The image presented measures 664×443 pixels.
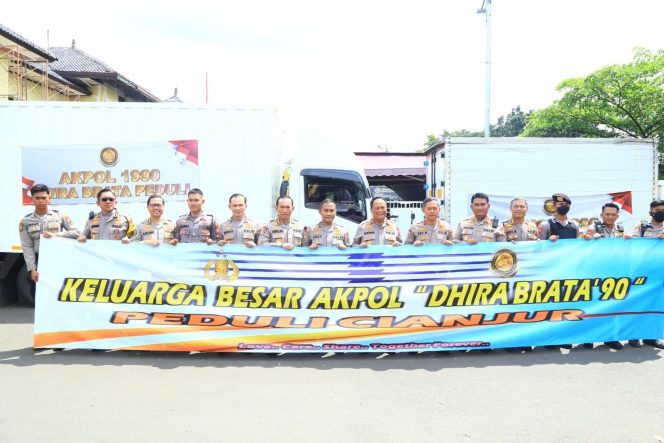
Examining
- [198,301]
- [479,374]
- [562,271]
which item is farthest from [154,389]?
[562,271]

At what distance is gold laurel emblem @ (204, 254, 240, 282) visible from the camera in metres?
5.54

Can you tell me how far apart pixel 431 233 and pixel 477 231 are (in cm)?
55

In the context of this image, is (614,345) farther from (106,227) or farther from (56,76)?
(56,76)

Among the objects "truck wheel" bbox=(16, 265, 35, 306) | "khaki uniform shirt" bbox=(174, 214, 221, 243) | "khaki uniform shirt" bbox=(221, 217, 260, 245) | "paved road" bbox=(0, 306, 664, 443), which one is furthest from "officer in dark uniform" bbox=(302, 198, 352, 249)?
"truck wheel" bbox=(16, 265, 35, 306)

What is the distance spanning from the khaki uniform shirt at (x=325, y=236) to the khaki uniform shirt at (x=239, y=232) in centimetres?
64

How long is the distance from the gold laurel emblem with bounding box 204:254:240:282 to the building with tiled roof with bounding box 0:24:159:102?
51.3ft

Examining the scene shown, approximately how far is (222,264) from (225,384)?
1378 mm

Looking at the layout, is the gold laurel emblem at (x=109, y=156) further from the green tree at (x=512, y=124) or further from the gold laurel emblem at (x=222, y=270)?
the green tree at (x=512, y=124)

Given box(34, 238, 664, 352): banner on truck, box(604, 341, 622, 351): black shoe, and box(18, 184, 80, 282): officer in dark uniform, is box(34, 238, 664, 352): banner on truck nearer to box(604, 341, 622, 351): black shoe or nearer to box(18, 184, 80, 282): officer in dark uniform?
box(604, 341, 622, 351): black shoe

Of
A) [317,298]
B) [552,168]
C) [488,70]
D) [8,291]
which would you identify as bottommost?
[8,291]

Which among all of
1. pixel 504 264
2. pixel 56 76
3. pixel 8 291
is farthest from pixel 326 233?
pixel 56 76

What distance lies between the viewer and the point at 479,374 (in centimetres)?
492

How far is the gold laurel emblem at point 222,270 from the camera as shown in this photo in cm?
554

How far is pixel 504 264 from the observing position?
5.64 meters
